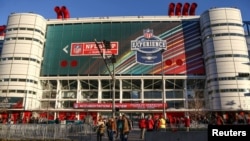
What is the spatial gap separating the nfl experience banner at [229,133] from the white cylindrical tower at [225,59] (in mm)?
52973

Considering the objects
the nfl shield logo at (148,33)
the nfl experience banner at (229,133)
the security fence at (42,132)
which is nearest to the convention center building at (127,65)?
the nfl shield logo at (148,33)

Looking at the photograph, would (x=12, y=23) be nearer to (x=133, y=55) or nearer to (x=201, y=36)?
(x=133, y=55)

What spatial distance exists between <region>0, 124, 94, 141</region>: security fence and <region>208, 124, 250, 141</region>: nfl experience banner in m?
15.4

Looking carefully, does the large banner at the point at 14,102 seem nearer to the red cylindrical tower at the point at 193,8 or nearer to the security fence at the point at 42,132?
the security fence at the point at 42,132

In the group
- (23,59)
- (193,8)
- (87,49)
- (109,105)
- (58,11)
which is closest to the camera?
(109,105)

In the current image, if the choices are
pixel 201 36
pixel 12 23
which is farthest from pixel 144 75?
pixel 12 23

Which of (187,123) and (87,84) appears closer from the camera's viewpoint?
(187,123)

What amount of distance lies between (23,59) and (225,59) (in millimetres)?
49620

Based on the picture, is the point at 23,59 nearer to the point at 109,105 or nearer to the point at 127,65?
the point at 109,105

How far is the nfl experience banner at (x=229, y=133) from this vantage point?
788 centimetres

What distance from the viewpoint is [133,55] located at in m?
68.8

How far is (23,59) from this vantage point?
6675 cm

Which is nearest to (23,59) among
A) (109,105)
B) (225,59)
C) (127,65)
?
(109,105)

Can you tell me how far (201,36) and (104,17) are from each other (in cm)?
2692
